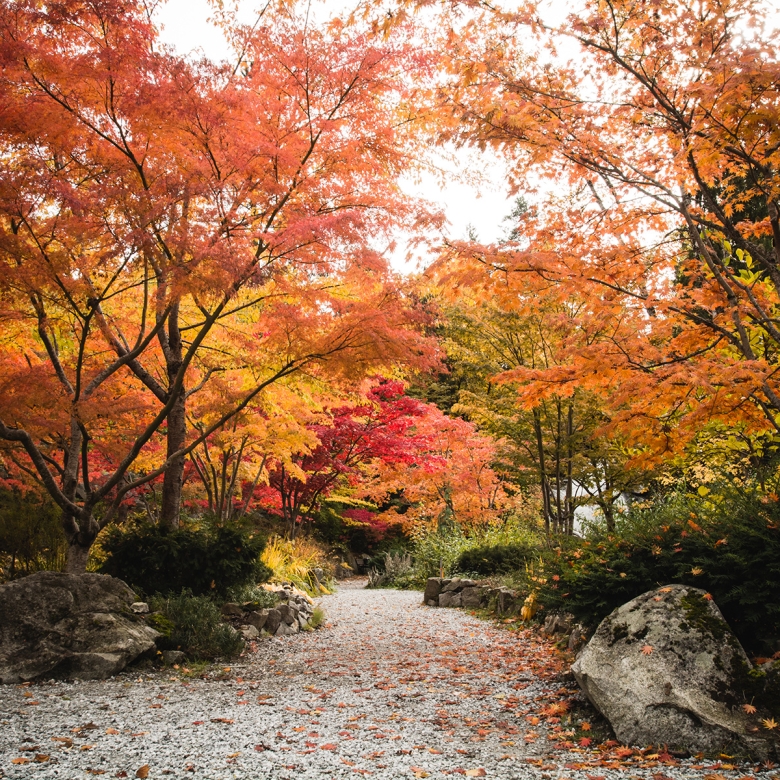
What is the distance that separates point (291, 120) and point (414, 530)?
12695 millimetres

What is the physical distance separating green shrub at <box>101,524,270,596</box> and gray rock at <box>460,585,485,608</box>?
14.0ft

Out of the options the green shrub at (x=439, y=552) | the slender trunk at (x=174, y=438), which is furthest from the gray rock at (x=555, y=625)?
the green shrub at (x=439, y=552)

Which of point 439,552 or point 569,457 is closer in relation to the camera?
point 569,457

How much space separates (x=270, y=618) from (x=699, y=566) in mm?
5311

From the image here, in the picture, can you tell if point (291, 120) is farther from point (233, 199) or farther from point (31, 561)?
point (31, 561)

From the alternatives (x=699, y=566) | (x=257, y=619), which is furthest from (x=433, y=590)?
(x=699, y=566)

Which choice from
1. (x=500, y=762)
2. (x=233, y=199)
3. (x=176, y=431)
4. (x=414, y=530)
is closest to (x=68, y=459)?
(x=176, y=431)

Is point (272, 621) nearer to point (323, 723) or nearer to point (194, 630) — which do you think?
point (194, 630)

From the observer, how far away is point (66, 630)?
513 cm

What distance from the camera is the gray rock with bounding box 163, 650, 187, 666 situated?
549 centimetres

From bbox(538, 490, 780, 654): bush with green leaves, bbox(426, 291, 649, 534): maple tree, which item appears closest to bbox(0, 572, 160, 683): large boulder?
bbox(538, 490, 780, 654): bush with green leaves

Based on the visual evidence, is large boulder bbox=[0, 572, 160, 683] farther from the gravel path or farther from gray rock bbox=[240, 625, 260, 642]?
gray rock bbox=[240, 625, 260, 642]

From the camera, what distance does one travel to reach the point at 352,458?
13578 millimetres

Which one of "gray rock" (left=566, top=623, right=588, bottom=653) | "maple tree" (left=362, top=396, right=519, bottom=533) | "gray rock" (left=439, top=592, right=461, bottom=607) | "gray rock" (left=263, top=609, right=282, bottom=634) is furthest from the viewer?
"maple tree" (left=362, top=396, right=519, bottom=533)
